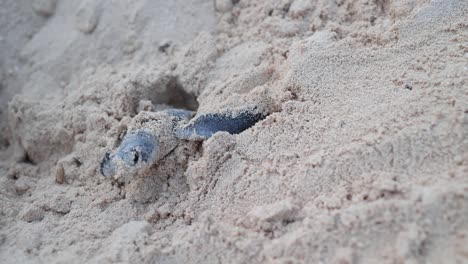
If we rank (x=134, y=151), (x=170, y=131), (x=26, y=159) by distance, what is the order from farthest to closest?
(x=26, y=159) → (x=170, y=131) → (x=134, y=151)

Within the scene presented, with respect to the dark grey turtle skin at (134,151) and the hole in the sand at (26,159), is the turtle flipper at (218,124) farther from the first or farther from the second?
the hole in the sand at (26,159)

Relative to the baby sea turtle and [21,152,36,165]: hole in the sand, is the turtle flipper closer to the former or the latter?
the baby sea turtle

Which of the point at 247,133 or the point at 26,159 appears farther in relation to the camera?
the point at 26,159

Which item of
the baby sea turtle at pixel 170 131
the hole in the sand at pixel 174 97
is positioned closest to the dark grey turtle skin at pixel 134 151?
the baby sea turtle at pixel 170 131

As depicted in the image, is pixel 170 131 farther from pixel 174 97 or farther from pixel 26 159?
pixel 26 159

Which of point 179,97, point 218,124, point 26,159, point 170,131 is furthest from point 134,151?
point 26,159

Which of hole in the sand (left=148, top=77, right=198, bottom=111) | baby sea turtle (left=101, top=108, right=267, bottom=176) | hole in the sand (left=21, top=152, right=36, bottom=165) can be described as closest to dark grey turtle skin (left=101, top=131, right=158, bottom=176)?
baby sea turtle (left=101, top=108, right=267, bottom=176)
